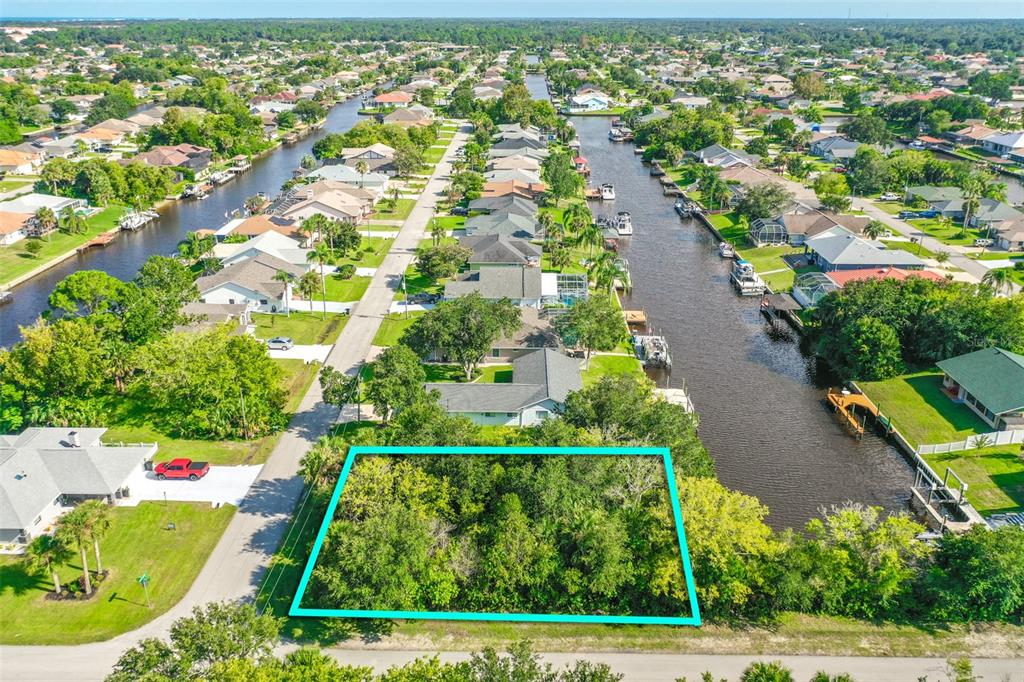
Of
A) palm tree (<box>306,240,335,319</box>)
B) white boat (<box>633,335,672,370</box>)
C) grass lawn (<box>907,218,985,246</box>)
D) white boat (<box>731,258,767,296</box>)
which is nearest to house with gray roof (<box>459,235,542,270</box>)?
palm tree (<box>306,240,335,319</box>)

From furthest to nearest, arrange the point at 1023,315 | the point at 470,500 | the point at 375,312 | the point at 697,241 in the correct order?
the point at 697,241 < the point at 375,312 < the point at 1023,315 < the point at 470,500

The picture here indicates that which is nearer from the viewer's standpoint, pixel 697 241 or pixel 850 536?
pixel 850 536

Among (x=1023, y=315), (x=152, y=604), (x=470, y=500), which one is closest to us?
(x=470, y=500)

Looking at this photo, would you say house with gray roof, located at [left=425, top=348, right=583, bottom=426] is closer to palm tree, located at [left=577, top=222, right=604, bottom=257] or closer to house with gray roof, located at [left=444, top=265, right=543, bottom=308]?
house with gray roof, located at [left=444, top=265, right=543, bottom=308]

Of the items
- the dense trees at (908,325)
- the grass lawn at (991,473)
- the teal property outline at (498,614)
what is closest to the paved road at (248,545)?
the teal property outline at (498,614)

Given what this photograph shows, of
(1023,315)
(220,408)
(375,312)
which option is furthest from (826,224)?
(220,408)

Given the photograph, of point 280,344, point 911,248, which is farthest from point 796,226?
point 280,344

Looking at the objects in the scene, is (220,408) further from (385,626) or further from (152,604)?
(385,626)
